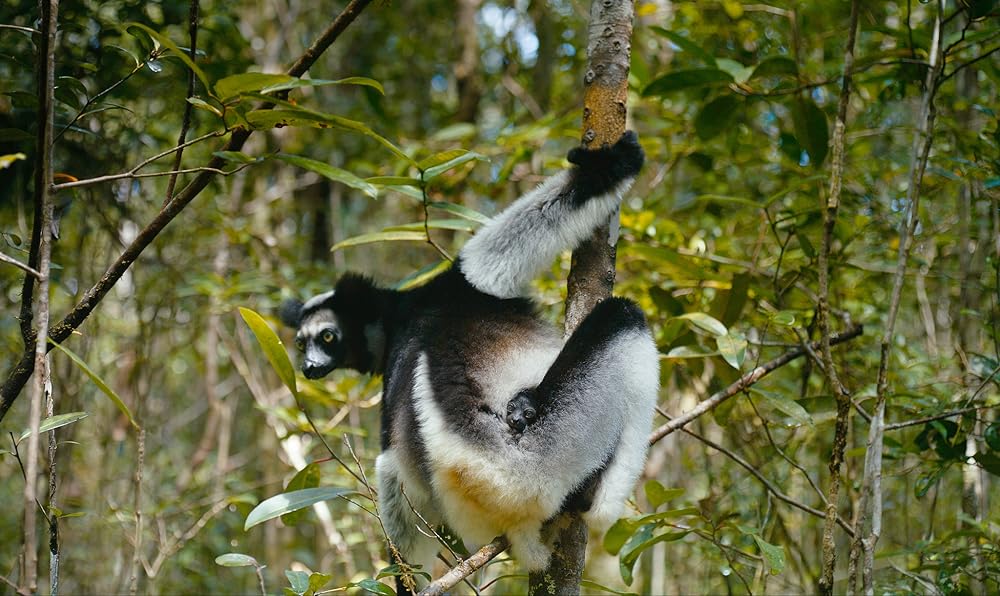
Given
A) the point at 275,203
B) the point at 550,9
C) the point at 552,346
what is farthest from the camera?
the point at 275,203

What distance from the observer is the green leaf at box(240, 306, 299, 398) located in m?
2.01

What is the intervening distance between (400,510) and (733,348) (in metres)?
1.46

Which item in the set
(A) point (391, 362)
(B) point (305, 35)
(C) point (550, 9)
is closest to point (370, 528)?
(A) point (391, 362)

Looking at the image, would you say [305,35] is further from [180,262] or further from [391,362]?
[391,362]

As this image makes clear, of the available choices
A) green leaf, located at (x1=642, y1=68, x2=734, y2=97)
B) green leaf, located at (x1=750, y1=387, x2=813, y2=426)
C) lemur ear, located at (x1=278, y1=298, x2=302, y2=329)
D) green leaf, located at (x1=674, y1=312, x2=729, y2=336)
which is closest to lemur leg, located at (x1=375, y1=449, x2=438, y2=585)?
lemur ear, located at (x1=278, y1=298, x2=302, y2=329)

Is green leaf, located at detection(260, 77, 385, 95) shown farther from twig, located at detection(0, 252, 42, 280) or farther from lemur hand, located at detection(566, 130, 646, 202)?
lemur hand, located at detection(566, 130, 646, 202)

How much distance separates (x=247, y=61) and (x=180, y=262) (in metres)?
2.53

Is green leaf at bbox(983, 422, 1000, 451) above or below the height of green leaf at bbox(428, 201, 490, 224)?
below

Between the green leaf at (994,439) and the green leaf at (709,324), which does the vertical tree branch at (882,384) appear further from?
the green leaf at (709,324)

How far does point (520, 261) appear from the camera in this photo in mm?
2777

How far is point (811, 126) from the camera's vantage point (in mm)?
3172

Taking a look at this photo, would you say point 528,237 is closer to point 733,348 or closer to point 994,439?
point 733,348

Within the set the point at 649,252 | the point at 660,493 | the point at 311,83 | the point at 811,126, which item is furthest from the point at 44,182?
the point at 811,126

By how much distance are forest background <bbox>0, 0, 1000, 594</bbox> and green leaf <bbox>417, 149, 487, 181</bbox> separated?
0.02m
